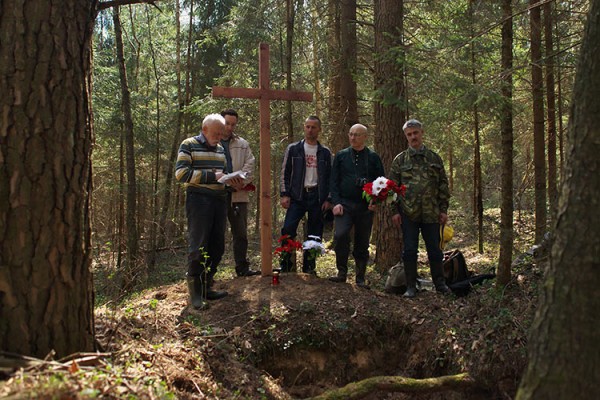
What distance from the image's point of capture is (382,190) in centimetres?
616

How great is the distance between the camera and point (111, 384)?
280 cm

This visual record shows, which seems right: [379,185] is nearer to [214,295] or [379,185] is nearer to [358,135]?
[358,135]

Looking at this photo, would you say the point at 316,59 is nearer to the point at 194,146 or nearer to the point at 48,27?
the point at 194,146

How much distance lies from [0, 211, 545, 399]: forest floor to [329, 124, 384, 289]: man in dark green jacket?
60 cm

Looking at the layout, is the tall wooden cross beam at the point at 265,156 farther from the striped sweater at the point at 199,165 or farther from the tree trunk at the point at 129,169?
the tree trunk at the point at 129,169

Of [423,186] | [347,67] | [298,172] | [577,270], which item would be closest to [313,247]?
[298,172]

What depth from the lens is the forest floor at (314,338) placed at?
13.0 feet

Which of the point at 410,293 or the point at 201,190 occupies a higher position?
the point at 201,190

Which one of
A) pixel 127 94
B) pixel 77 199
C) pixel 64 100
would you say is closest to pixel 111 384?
pixel 77 199

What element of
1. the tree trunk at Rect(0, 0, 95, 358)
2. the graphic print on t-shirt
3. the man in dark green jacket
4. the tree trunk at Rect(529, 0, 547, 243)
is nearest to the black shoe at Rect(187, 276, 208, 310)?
the man in dark green jacket

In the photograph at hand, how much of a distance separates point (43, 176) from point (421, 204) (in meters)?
4.59

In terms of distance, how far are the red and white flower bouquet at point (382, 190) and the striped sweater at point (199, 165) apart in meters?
1.95

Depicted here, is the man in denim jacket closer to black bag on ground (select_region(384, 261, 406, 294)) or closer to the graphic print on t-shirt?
the graphic print on t-shirt

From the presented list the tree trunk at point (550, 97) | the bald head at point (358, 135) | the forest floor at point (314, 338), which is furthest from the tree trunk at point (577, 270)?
the tree trunk at point (550, 97)
